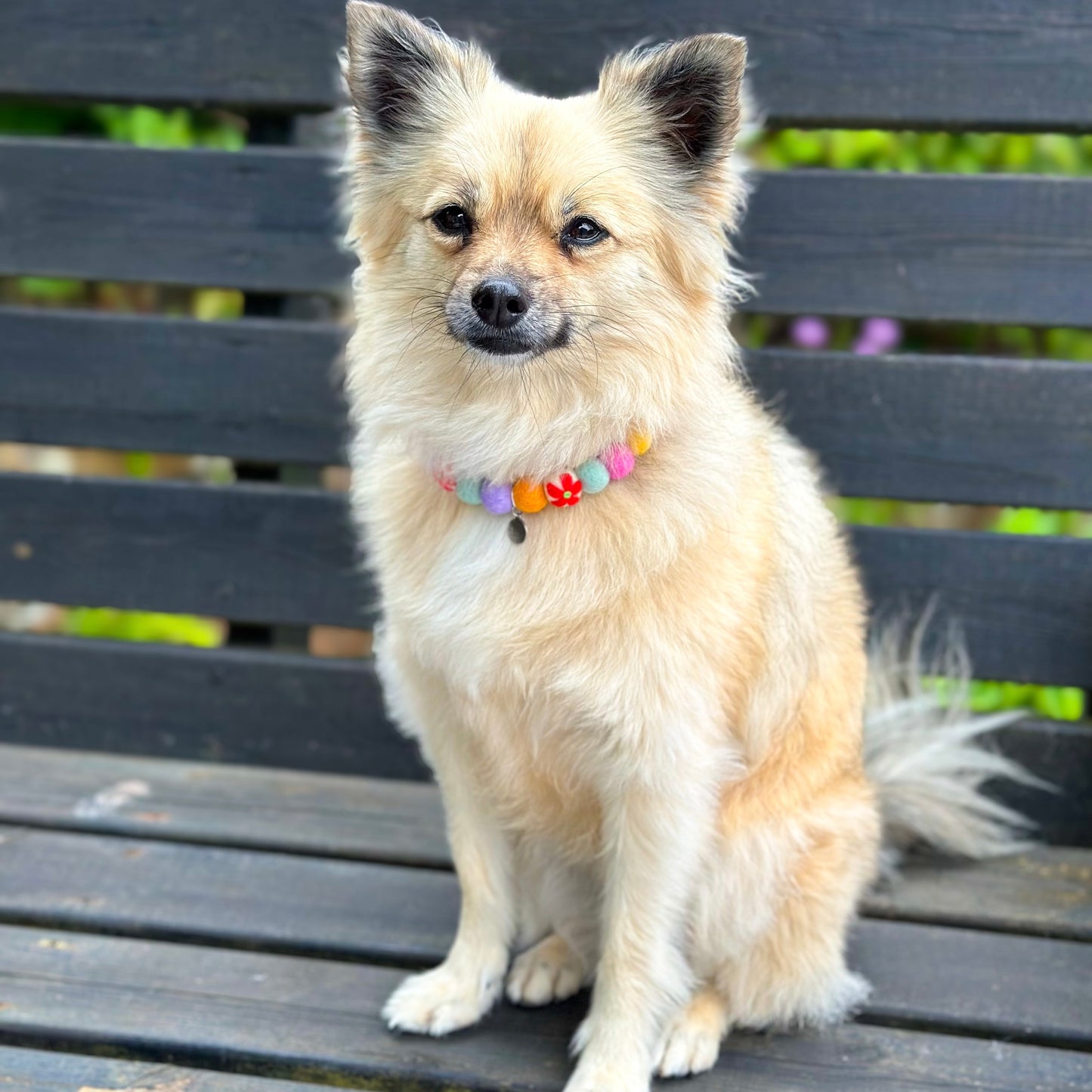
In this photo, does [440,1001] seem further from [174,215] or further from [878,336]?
[878,336]

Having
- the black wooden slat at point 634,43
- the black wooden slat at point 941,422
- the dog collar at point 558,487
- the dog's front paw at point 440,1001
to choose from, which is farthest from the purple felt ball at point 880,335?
the dog's front paw at point 440,1001

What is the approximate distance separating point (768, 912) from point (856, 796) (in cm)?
25

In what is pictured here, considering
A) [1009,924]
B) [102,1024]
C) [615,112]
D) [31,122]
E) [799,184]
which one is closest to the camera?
[615,112]

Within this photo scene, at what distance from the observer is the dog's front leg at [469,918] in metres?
1.89

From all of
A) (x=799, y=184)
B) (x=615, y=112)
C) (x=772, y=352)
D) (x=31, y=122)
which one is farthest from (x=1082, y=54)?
(x=31, y=122)

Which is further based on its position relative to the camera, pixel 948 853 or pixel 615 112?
pixel 948 853

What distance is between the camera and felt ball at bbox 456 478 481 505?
1.76m

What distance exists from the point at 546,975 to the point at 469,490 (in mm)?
801

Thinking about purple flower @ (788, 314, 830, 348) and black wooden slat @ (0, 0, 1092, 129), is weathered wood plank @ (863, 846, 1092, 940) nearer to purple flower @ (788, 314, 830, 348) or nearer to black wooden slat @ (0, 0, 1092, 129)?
black wooden slat @ (0, 0, 1092, 129)

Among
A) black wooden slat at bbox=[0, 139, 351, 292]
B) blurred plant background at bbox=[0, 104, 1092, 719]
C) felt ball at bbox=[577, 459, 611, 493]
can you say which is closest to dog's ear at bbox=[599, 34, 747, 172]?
felt ball at bbox=[577, 459, 611, 493]

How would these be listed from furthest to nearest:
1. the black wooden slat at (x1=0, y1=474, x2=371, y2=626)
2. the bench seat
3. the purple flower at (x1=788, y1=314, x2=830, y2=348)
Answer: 1. the purple flower at (x1=788, y1=314, x2=830, y2=348)
2. the black wooden slat at (x1=0, y1=474, x2=371, y2=626)
3. the bench seat

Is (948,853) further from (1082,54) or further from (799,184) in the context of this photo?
(1082,54)

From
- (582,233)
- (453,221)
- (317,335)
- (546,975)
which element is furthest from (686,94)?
(546,975)

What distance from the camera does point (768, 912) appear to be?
1854 mm
